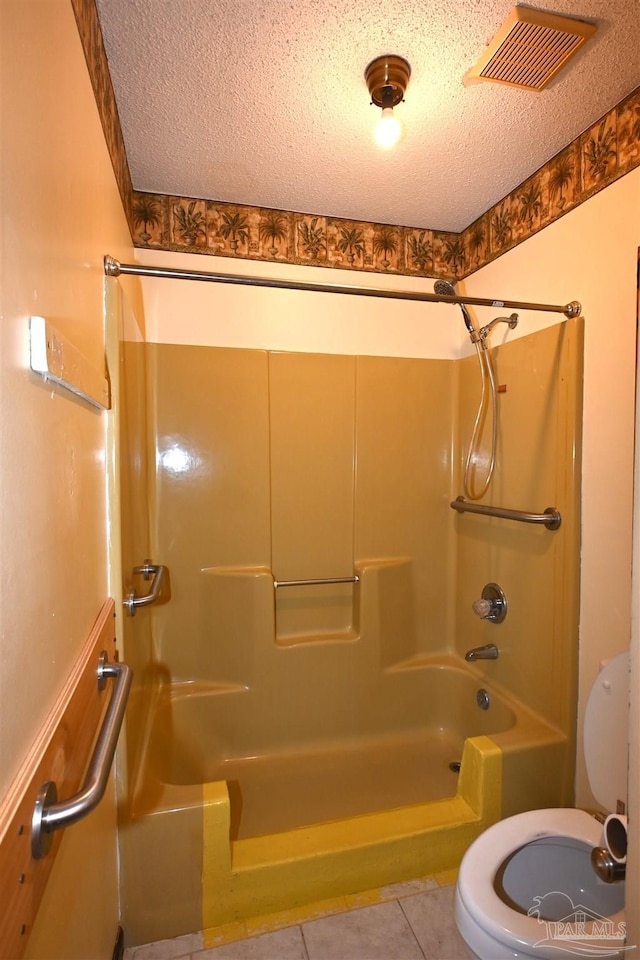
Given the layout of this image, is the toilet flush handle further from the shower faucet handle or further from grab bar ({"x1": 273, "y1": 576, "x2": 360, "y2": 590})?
grab bar ({"x1": 273, "y1": 576, "x2": 360, "y2": 590})

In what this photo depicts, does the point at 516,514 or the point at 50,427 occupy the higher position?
the point at 50,427

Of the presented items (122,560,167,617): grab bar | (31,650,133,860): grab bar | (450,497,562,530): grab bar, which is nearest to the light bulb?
(450,497,562,530): grab bar

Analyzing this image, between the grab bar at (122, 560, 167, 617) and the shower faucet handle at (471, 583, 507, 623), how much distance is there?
127cm

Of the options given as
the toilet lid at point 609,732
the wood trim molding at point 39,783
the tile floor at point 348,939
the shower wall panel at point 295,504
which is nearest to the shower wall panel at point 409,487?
the shower wall panel at point 295,504

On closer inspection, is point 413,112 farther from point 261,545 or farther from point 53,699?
point 53,699

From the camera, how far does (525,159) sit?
1719 millimetres

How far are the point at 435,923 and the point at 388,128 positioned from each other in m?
2.33

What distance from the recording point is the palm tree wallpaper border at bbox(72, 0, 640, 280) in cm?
147

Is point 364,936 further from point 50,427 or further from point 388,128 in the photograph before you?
point 388,128

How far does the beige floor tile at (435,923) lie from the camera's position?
1.32m

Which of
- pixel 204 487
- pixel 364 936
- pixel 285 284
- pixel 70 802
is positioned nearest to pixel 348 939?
pixel 364 936

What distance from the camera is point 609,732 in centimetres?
122

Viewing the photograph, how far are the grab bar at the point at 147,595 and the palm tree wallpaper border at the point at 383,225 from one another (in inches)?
50.5

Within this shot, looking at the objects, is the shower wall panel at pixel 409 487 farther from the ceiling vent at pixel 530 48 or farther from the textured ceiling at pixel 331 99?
the ceiling vent at pixel 530 48
